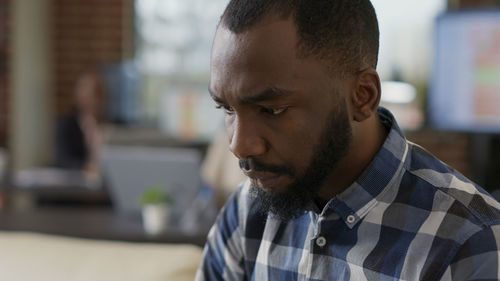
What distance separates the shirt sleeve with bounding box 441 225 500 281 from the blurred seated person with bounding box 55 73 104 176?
342 centimetres

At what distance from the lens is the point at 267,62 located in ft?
2.64

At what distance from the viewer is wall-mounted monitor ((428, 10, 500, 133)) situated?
3.66 meters

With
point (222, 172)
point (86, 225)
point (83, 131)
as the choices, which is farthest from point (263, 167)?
point (83, 131)

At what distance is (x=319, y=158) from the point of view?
84 cm

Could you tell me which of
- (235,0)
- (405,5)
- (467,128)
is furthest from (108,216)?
(405,5)

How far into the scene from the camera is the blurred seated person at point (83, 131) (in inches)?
159

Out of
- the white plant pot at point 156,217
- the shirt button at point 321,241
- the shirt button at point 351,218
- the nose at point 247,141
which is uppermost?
the nose at point 247,141

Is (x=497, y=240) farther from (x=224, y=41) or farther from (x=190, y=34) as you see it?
(x=190, y=34)

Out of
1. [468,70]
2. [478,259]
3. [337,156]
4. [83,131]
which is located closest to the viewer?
[478,259]

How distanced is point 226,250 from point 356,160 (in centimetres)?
28

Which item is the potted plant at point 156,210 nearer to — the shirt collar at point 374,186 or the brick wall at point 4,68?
the shirt collar at point 374,186

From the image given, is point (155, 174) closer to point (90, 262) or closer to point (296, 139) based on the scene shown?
point (90, 262)

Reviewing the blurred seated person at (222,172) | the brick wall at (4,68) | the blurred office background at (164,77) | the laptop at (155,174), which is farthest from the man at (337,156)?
the brick wall at (4,68)

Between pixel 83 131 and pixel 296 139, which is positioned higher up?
pixel 296 139
